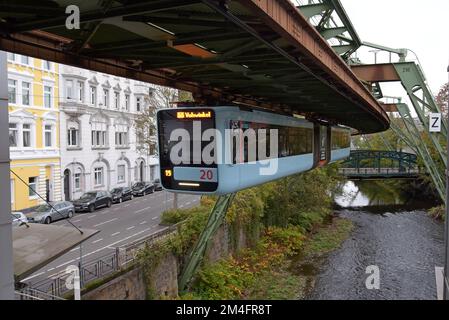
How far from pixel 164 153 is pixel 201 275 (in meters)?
8.40

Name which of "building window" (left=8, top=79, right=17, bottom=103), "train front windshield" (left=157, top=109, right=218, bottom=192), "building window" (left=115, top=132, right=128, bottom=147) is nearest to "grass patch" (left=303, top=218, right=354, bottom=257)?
"train front windshield" (left=157, top=109, right=218, bottom=192)

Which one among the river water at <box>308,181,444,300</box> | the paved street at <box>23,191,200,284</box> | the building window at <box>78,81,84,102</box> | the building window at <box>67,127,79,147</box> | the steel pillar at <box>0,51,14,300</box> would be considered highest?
the building window at <box>78,81,84,102</box>

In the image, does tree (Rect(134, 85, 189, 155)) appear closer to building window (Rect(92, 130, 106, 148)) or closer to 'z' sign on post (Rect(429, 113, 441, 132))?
building window (Rect(92, 130, 106, 148))

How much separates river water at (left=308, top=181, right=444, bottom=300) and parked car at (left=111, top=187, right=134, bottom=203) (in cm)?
1400

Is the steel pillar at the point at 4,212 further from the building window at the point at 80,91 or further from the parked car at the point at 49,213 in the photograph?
the building window at the point at 80,91

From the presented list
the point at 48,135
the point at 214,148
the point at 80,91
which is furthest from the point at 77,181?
the point at 214,148

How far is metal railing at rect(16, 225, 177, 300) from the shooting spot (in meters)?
9.62

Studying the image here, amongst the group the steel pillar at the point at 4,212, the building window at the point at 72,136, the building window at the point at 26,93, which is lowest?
the steel pillar at the point at 4,212

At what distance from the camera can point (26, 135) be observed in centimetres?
2380

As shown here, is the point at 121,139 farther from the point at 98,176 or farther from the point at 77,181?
the point at 77,181

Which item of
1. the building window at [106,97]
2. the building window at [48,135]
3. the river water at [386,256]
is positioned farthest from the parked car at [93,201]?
the river water at [386,256]

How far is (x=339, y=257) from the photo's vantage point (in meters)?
23.0

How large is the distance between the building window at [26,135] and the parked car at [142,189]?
28.9 ft

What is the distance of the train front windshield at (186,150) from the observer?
28.5 ft
